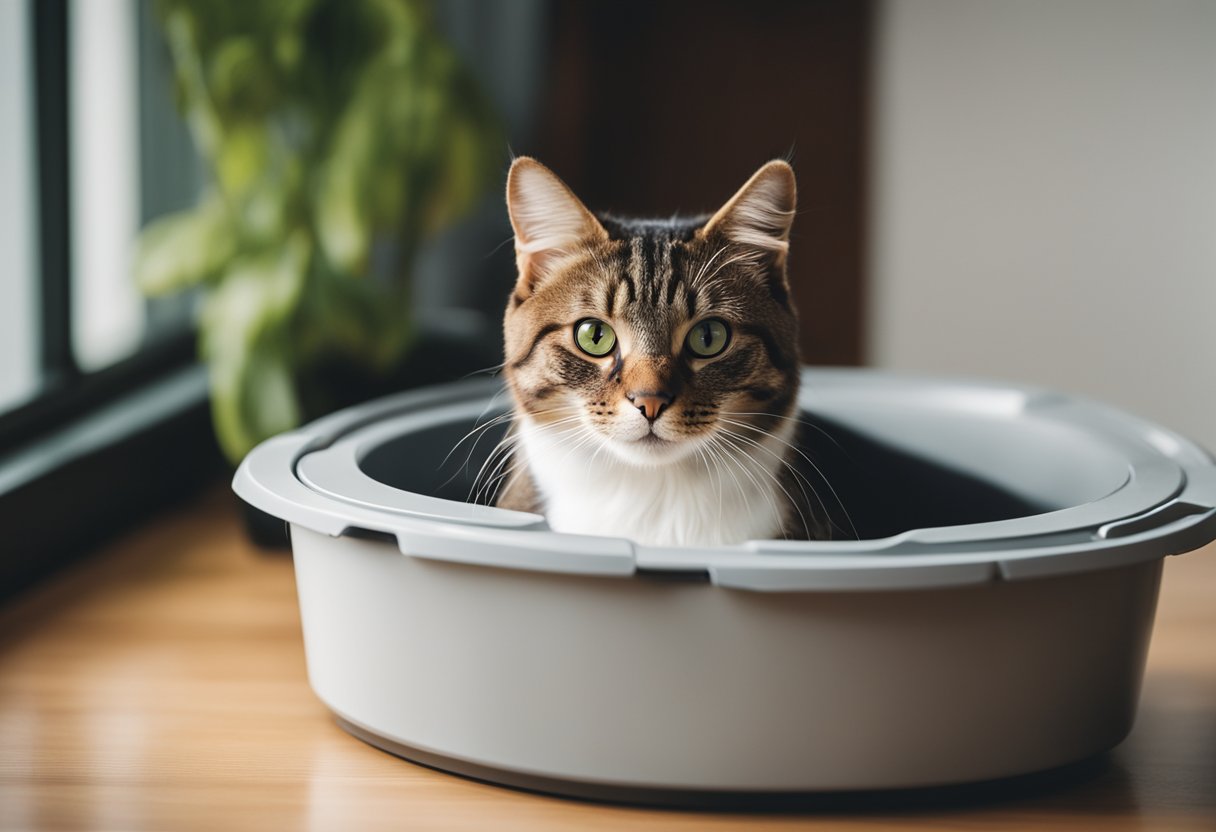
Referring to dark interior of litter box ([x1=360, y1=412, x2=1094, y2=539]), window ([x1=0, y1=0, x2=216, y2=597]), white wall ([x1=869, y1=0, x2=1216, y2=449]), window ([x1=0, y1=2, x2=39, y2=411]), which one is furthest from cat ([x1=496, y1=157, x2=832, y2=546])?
white wall ([x1=869, y1=0, x2=1216, y2=449])

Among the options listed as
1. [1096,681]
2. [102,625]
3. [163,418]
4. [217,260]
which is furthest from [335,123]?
[1096,681]

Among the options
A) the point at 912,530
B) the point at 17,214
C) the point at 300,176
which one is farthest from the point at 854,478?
the point at 17,214

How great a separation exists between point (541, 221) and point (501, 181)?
903mm

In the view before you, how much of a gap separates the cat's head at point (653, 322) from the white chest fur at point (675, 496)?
0.07 feet

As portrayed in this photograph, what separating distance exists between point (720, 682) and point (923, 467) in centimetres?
60

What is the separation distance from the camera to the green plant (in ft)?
5.05

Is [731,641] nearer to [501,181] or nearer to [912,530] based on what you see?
[912,530]

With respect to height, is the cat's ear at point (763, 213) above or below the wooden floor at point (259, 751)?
above

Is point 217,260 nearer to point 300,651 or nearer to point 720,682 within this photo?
point 300,651

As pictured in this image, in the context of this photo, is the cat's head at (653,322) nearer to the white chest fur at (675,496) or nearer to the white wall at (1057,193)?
→ the white chest fur at (675,496)

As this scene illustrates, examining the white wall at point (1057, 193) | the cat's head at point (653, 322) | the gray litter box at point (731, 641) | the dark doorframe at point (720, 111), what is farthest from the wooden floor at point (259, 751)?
the dark doorframe at point (720, 111)

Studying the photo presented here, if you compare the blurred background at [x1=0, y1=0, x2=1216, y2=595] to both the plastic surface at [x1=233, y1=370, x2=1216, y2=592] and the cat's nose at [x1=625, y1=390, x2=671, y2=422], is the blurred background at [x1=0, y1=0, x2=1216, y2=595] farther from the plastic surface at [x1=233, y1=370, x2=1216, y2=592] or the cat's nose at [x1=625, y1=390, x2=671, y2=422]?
the cat's nose at [x1=625, y1=390, x2=671, y2=422]

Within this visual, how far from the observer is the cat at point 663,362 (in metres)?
1.04

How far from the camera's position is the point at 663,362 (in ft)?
3.36
